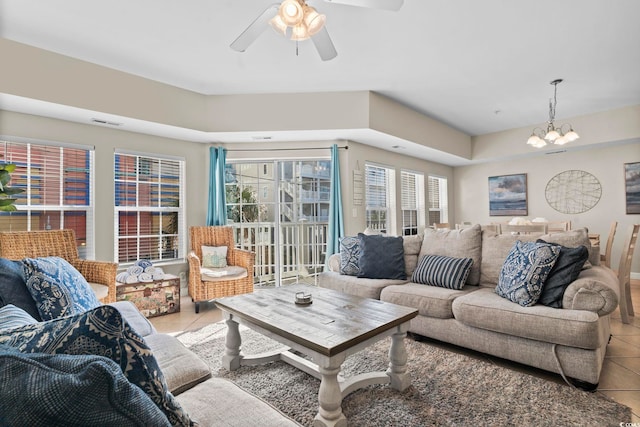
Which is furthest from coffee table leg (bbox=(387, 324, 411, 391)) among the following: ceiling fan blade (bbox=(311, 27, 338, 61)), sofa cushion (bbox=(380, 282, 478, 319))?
ceiling fan blade (bbox=(311, 27, 338, 61))

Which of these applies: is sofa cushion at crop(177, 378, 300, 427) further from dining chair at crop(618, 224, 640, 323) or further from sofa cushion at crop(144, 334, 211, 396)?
dining chair at crop(618, 224, 640, 323)

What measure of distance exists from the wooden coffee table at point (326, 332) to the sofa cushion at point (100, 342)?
3.22 ft

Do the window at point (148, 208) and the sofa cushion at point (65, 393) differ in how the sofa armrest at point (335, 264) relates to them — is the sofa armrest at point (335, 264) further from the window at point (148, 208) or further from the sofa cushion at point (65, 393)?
the sofa cushion at point (65, 393)

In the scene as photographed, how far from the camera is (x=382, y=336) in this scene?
1.85 metres

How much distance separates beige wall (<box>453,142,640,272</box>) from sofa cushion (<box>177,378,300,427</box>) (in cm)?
637

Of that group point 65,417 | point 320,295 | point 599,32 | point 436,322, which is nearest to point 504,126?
point 599,32

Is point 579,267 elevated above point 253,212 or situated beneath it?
situated beneath

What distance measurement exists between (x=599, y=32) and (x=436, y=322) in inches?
119

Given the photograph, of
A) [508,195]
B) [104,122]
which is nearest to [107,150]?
[104,122]

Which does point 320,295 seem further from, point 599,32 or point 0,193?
point 599,32

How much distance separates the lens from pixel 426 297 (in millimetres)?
2666

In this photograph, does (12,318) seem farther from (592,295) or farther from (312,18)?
(592,295)

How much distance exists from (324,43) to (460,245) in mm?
2185

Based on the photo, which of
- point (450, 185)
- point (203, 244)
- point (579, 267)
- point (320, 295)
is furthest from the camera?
point (450, 185)
